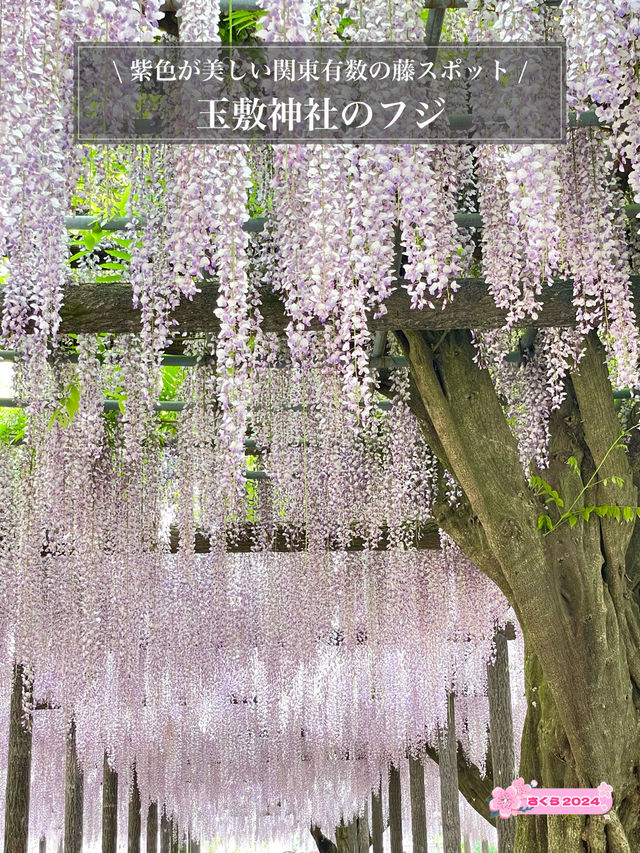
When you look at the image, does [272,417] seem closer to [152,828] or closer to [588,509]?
[588,509]

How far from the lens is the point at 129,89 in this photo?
240 cm

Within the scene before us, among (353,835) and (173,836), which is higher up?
(353,835)

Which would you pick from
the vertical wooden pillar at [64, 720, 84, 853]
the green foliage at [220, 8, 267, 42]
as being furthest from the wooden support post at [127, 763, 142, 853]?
the green foliage at [220, 8, 267, 42]

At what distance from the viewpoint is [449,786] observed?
8.21 m

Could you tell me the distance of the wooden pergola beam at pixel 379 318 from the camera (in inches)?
119

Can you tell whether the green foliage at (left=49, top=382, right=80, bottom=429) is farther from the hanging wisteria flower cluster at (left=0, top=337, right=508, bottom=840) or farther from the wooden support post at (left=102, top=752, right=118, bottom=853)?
the wooden support post at (left=102, top=752, right=118, bottom=853)

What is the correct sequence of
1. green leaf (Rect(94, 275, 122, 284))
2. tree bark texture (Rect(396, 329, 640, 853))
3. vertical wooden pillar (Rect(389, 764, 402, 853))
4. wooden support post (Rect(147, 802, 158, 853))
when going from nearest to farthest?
tree bark texture (Rect(396, 329, 640, 853)) → green leaf (Rect(94, 275, 122, 284)) → vertical wooden pillar (Rect(389, 764, 402, 853)) → wooden support post (Rect(147, 802, 158, 853))

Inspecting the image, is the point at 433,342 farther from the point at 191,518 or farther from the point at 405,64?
the point at 191,518

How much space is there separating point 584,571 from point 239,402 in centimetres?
167

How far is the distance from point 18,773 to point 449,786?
3.65 metres

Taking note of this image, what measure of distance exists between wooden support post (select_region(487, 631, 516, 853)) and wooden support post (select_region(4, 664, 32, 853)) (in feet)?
11.0

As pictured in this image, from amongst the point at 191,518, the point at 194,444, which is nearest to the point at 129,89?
the point at 194,444

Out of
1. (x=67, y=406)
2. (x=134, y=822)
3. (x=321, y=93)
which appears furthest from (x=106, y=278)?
(x=134, y=822)

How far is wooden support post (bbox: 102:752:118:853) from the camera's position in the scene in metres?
9.73
